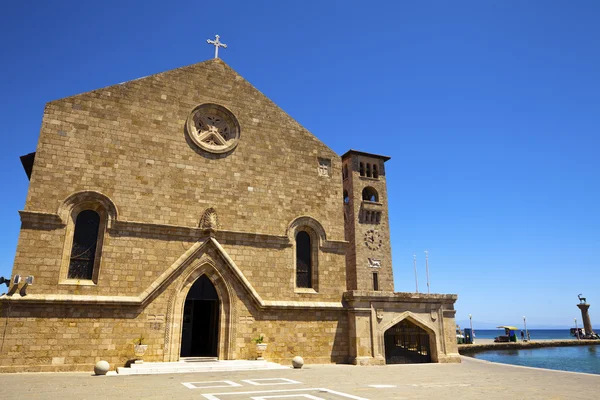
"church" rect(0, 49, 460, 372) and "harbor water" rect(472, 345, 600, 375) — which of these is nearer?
"church" rect(0, 49, 460, 372)

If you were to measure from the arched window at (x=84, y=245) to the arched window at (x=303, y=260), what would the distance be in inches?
352

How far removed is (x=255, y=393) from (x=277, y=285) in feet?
29.1

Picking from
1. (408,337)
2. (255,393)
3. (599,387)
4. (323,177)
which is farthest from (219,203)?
(599,387)

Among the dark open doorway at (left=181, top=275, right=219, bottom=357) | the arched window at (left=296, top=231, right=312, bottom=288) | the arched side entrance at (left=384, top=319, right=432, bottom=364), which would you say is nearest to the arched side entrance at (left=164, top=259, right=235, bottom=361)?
the dark open doorway at (left=181, top=275, right=219, bottom=357)

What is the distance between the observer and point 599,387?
11.9 m

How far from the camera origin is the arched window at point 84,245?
51.9 ft

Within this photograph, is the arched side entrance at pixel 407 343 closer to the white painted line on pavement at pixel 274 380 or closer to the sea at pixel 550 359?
the white painted line on pavement at pixel 274 380

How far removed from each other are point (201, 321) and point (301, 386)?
894 cm

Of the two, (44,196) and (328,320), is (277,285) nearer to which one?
(328,320)

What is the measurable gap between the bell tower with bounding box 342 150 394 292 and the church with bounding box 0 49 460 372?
13.2 meters

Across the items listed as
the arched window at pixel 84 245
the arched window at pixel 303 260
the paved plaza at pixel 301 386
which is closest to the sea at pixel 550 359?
the paved plaza at pixel 301 386

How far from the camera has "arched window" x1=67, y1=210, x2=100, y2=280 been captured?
15.8 meters

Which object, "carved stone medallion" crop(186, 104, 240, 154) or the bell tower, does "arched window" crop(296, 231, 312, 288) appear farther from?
the bell tower

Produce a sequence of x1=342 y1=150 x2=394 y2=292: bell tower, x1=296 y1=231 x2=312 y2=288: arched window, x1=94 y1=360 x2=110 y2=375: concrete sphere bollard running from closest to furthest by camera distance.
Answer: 1. x1=94 y1=360 x2=110 y2=375: concrete sphere bollard
2. x1=296 y1=231 x2=312 y2=288: arched window
3. x1=342 y1=150 x2=394 y2=292: bell tower
